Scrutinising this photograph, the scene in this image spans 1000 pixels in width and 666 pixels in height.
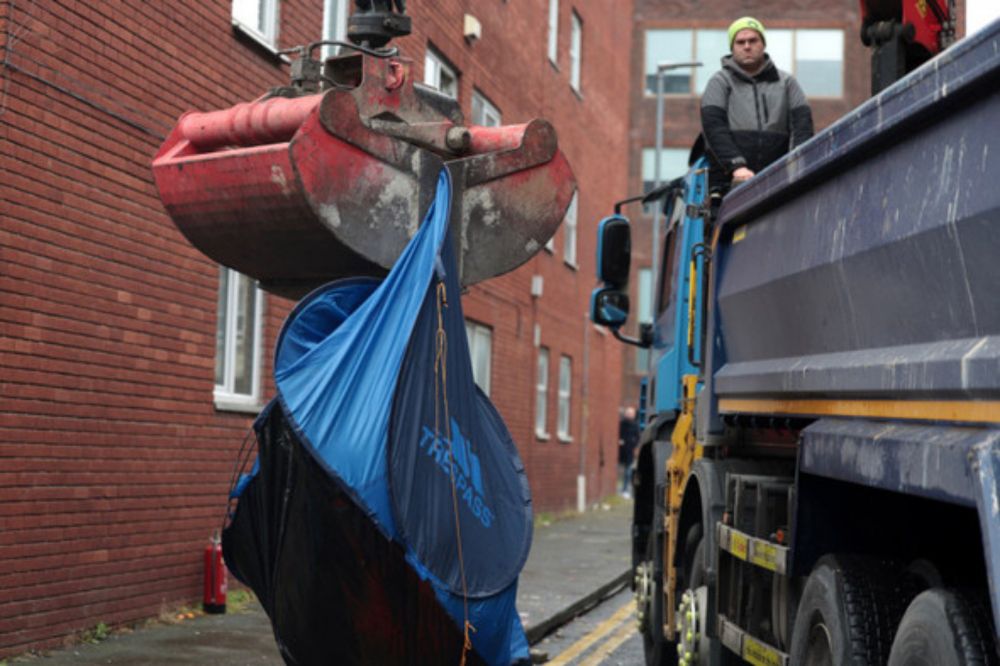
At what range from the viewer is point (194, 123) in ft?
22.2

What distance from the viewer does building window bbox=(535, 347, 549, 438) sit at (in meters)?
23.7

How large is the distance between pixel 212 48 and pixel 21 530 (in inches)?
161

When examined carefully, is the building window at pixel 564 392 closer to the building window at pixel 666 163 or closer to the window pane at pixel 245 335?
the window pane at pixel 245 335

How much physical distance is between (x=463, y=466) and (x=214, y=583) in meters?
5.12

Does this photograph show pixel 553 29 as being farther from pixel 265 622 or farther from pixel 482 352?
pixel 265 622

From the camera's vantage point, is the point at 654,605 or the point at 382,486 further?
the point at 654,605

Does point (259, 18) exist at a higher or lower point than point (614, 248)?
higher

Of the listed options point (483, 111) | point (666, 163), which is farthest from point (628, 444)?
point (666, 163)

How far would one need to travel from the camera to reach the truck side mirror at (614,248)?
9.27m

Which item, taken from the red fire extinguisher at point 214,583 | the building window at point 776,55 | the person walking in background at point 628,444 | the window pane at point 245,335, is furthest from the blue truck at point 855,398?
the building window at point 776,55

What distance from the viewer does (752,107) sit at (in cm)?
830

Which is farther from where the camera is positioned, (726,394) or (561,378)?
(561,378)

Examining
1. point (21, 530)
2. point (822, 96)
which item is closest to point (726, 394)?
point (21, 530)

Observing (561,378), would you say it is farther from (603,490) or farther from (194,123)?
(194,123)
